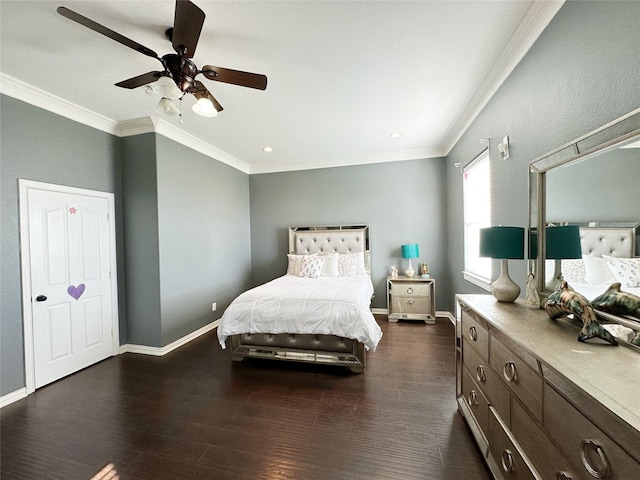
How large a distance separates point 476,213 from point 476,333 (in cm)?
198

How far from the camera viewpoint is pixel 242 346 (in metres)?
2.75

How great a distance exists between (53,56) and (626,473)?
3.82 metres

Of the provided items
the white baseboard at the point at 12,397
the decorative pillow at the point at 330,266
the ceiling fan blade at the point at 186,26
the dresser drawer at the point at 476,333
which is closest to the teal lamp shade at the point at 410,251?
the decorative pillow at the point at 330,266

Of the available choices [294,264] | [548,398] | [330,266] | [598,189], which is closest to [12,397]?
[294,264]

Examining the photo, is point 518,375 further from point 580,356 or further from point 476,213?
point 476,213

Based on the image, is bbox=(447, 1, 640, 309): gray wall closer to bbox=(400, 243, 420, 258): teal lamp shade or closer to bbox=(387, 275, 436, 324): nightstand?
bbox=(400, 243, 420, 258): teal lamp shade

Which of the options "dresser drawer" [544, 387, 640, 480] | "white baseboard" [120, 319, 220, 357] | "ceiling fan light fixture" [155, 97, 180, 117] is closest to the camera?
"dresser drawer" [544, 387, 640, 480]

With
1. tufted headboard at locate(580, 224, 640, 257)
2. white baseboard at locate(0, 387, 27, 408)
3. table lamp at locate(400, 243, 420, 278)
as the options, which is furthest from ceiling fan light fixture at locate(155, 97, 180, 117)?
table lamp at locate(400, 243, 420, 278)

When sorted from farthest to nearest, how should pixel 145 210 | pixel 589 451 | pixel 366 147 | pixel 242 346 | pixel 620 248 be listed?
pixel 366 147, pixel 145 210, pixel 242 346, pixel 620 248, pixel 589 451

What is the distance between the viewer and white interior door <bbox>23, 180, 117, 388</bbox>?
2.41 meters

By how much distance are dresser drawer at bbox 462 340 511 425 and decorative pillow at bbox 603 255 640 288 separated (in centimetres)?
73

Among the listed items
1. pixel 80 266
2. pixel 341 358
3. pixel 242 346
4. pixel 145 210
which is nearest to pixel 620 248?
pixel 341 358

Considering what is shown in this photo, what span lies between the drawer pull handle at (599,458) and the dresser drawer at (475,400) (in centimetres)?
74

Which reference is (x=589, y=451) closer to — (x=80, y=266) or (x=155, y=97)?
(x=155, y=97)
